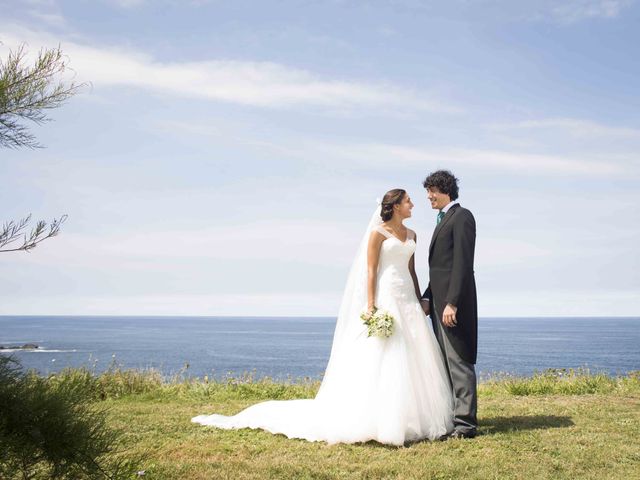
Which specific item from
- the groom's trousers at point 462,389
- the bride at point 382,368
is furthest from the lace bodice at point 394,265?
the groom's trousers at point 462,389

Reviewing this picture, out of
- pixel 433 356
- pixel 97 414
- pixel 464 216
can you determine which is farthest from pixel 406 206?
pixel 97 414

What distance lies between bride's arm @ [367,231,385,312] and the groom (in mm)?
818

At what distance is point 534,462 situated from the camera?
764 centimetres

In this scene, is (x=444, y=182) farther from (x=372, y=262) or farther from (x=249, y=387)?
(x=249, y=387)

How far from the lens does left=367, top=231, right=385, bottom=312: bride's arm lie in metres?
9.01

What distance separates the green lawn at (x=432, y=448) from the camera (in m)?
7.21

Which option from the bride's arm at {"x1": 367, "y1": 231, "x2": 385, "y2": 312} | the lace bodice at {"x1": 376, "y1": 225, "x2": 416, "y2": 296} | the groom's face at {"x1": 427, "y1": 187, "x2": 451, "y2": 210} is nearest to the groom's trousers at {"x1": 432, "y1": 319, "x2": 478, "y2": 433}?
the lace bodice at {"x1": 376, "y1": 225, "x2": 416, "y2": 296}

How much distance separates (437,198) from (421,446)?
3420 mm

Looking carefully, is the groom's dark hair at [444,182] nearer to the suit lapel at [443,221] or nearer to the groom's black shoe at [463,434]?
the suit lapel at [443,221]

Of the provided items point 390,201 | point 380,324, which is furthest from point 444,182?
point 380,324

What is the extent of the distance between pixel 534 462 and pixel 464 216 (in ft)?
10.9

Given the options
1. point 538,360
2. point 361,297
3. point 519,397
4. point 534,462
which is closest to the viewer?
point 534,462

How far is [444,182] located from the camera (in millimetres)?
9141

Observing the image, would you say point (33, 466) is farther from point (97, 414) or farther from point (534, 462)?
point (534, 462)
